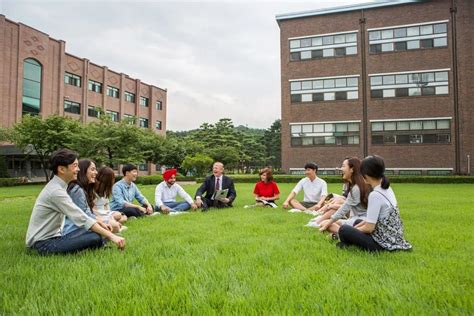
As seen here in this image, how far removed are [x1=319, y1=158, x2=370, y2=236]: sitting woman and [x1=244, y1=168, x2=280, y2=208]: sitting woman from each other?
163 inches

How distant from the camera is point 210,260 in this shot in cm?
349

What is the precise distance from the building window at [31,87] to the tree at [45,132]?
8091 mm

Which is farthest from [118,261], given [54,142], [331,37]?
Result: [331,37]

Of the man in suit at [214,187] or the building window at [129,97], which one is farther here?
the building window at [129,97]

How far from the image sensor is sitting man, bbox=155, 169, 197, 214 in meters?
8.14

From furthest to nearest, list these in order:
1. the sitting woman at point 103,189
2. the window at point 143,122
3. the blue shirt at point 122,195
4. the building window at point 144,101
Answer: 1. the building window at point 144,101
2. the window at point 143,122
3. the blue shirt at point 122,195
4. the sitting woman at point 103,189

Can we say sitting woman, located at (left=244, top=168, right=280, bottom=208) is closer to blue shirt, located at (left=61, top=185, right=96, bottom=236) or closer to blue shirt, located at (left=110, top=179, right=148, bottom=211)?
blue shirt, located at (left=110, top=179, right=148, bottom=211)

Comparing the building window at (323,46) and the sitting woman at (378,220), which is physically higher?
the building window at (323,46)

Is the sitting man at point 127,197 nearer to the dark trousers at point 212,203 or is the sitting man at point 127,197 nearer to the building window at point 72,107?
the dark trousers at point 212,203

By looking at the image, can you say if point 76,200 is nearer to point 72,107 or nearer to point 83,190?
point 83,190

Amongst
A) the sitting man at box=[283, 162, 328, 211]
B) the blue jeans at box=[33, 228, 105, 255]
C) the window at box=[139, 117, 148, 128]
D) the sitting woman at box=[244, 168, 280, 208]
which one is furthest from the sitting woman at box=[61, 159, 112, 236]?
the window at box=[139, 117, 148, 128]

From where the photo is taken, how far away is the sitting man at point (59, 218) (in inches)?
141

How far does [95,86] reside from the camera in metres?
40.2

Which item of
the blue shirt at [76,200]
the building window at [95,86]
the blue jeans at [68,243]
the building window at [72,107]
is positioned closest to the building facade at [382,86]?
the building window at [72,107]
